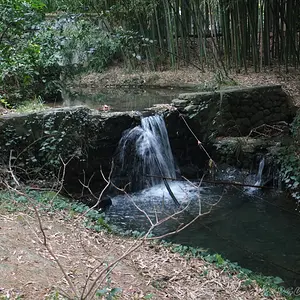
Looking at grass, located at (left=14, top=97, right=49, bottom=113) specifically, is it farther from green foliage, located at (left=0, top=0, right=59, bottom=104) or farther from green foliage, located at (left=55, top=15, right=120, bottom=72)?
green foliage, located at (left=55, top=15, right=120, bottom=72)

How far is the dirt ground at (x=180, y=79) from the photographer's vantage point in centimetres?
1020

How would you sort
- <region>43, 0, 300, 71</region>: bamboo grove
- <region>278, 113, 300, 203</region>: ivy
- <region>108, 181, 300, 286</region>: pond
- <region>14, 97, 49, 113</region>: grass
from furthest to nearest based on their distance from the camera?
<region>43, 0, 300, 71</region>: bamboo grove, <region>14, 97, 49, 113</region>: grass, <region>278, 113, 300, 203</region>: ivy, <region>108, 181, 300, 286</region>: pond

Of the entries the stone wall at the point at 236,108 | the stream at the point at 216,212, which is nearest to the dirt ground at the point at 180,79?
the stone wall at the point at 236,108

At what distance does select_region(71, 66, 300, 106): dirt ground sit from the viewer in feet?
33.4

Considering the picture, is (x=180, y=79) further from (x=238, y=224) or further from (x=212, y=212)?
(x=238, y=224)

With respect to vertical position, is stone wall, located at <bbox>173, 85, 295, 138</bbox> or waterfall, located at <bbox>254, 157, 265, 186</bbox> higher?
stone wall, located at <bbox>173, 85, 295, 138</bbox>

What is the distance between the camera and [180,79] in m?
12.9

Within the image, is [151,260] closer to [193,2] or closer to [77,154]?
[77,154]

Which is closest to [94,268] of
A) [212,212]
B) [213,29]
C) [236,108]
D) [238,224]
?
[238,224]

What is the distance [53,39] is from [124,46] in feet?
16.1

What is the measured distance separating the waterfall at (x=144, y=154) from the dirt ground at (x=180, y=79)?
2874 mm

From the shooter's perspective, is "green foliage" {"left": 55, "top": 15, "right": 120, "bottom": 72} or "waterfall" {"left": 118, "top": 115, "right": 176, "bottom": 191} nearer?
"waterfall" {"left": 118, "top": 115, "right": 176, "bottom": 191}

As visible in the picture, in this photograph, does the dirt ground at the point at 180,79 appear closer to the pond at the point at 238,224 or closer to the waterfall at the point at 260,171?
the waterfall at the point at 260,171

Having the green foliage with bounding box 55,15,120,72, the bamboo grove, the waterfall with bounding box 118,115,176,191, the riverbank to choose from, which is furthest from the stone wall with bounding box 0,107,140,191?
the green foliage with bounding box 55,15,120,72
